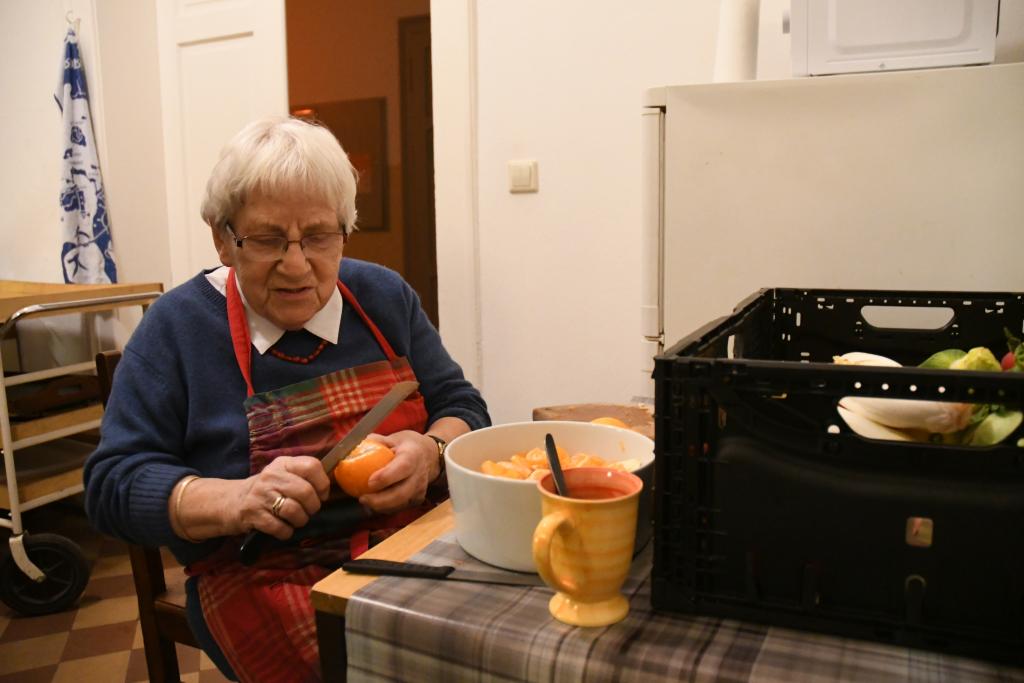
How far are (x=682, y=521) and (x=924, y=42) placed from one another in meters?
1.14

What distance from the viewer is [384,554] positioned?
76 cm

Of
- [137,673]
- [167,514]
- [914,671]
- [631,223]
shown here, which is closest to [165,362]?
[167,514]

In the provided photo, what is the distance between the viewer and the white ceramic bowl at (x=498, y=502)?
0.69 meters

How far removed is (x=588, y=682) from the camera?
0.57m

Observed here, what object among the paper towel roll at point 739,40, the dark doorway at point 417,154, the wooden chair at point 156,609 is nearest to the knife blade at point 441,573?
the wooden chair at point 156,609

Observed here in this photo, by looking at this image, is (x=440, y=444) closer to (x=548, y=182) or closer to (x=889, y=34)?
(x=889, y=34)

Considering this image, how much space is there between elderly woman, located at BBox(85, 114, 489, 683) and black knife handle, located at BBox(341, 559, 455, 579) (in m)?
0.28

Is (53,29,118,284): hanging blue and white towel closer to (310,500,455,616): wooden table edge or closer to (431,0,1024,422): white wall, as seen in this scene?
(431,0,1024,422): white wall

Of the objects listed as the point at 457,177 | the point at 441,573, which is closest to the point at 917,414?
the point at 441,573

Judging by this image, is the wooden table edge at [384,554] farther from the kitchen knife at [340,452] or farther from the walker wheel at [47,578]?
the walker wheel at [47,578]

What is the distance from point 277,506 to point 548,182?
1656 millimetres

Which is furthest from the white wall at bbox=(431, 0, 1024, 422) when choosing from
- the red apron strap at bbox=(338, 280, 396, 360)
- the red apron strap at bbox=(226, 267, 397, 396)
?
the red apron strap at bbox=(226, 267, 397, 396)

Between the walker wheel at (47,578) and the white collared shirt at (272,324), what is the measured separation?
1558 mm

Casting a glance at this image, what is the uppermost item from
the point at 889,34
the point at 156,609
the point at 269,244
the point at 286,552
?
the point at 889,34
